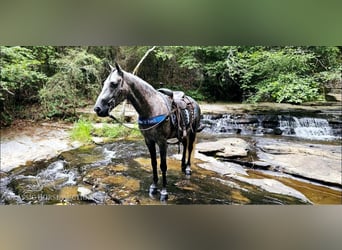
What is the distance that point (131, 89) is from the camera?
2309 mm

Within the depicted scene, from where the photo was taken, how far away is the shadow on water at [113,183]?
250cm

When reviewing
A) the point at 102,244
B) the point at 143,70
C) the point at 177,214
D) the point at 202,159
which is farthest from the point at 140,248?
the point at 143,70

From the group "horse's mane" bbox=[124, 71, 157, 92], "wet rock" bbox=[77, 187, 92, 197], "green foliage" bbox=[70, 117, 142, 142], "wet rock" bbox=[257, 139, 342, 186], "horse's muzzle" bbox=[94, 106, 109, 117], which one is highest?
"horse's mane" bbox=[124, 71, 157, 92]

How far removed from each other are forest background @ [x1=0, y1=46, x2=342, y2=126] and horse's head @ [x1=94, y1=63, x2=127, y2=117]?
0.26 metres

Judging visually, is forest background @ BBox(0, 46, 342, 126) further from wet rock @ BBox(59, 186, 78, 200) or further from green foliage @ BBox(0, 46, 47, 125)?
wet rock @ BBox(59, 186, 78, 200)

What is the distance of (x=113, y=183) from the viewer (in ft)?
8.41

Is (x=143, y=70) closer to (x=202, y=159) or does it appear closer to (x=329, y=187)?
(x=202, y=159)

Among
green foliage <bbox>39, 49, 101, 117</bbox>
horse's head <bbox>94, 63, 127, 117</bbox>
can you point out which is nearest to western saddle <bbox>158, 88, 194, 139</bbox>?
horse's head <bbox>94, 63, 127, 117</bbox>

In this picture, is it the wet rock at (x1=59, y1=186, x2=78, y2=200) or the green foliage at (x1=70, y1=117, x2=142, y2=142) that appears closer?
the wet rock at (x1=59, y1=186, x2=78, y2=200)

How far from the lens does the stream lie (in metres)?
2.52

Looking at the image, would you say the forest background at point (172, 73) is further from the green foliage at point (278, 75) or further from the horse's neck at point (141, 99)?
the horse's neck at point (141, 99)

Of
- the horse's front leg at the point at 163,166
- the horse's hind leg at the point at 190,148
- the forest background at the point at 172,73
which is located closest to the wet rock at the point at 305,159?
the forest background at the point at 172,73

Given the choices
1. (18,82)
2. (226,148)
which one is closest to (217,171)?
(226,148)
